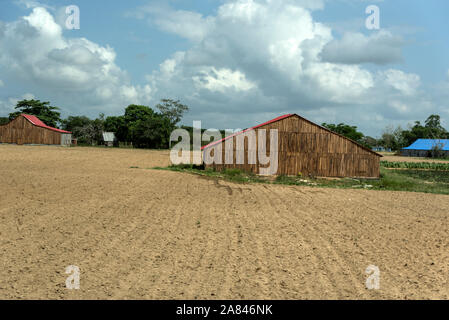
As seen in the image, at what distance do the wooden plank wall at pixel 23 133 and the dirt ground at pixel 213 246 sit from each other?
166 feet

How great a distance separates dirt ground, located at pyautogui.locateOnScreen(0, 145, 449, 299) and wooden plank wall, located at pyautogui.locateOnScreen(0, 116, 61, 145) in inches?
1994

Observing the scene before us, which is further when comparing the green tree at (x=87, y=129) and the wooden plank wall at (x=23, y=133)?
the green tree at (x=87, y=129)

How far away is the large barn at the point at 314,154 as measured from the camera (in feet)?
94.1

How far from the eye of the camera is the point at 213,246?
8.61m

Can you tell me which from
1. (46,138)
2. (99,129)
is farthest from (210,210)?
(99,129)

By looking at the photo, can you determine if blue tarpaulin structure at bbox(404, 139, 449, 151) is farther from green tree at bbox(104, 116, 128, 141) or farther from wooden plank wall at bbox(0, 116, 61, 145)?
wooden plank wall at bbox(0, 116, 61, 145)

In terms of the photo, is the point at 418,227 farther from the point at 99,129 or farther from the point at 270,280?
the point at 99,129

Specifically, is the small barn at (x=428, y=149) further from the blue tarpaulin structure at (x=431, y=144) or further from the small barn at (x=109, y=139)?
the small barn at (x=109, y=139)

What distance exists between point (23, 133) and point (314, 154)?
51.7 m
